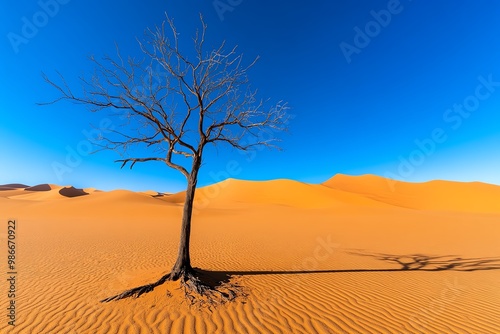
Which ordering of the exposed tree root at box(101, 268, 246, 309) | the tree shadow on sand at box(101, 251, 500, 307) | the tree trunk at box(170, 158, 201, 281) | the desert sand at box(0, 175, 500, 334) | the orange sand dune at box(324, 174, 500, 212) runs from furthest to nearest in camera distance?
the orange sand dune at box(324, 174, 500, 212), the tree trunk at box(170, 158, 201, 281), the tree shadow on sand at box(101, 251, 500, 307), the exposed tree root at box(101, 268, 246, 309), the desert sand at box(0, 175, 500, 334)

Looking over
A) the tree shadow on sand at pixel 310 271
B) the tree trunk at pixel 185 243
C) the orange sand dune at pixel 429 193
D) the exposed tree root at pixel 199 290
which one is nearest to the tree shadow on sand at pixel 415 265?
the tree shadow on sand at pixel 310 271

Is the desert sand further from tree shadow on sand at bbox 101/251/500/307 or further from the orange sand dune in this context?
the orange sand dune

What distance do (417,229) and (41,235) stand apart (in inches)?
1263

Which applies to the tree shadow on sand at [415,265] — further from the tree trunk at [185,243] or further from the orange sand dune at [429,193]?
the orange sand dune at [429,193]

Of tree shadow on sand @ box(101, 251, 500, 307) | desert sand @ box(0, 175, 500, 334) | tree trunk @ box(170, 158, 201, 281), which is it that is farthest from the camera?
tree trunk @ box(170, 158, 201, 281)

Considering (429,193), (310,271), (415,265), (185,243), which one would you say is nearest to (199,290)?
(185,243)

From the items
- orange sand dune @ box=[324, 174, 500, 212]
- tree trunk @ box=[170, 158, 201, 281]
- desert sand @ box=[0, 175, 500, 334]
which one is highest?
orange sand dune @ box=[324, 174, 500, 212]

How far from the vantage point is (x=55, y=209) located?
31.4 meters

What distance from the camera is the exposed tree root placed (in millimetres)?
5680

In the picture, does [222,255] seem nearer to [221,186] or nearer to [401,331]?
[401,331]

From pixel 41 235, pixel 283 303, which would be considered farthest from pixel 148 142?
pixel 41 235

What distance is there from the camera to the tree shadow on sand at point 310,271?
232 inches

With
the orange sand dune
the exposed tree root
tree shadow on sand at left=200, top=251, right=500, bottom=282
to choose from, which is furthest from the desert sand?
the orange sand dune

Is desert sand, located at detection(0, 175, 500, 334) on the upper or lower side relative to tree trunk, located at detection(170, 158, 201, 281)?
lower
